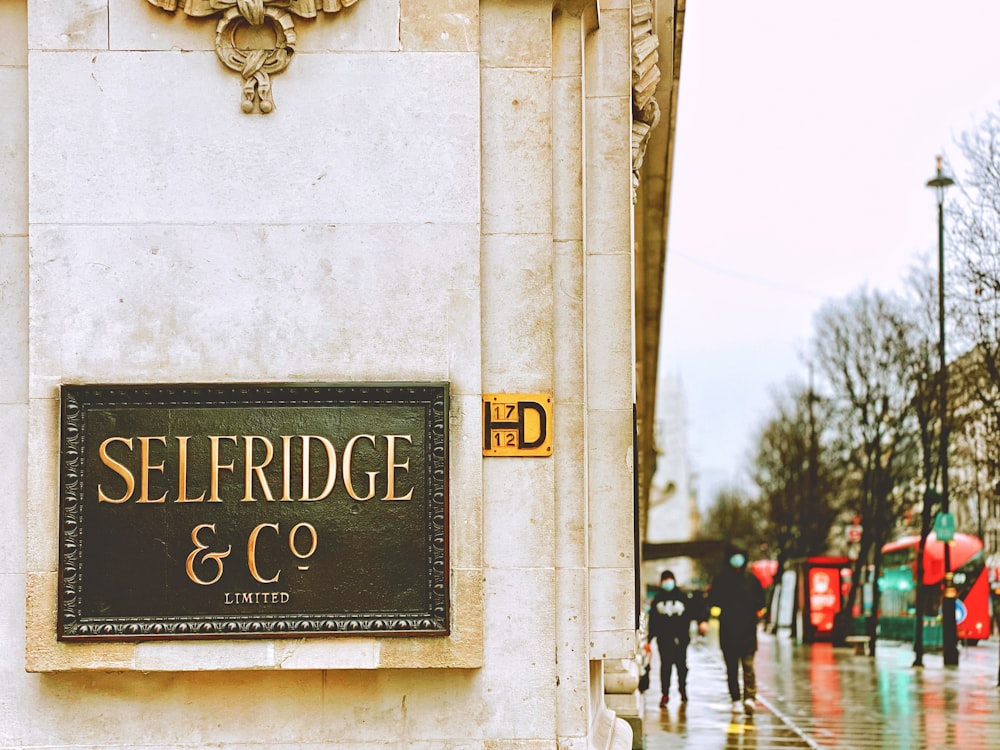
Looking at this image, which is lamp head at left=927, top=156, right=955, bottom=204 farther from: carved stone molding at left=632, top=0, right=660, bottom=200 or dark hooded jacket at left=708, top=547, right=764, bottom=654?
carved stone molding at left=632, top=0, right=660, bottom=200

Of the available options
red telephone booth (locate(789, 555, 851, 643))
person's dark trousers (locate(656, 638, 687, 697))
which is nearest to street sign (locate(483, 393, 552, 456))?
person's dark trousers (locate(656, 638, 687, 697))

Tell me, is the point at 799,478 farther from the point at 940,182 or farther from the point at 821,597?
the point at 940,182

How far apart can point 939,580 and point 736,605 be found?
29.1m

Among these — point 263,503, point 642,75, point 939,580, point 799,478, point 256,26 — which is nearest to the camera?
point 263,503

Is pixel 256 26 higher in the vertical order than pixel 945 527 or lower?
higher

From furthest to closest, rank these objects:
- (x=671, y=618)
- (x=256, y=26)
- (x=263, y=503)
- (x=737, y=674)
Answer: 1. (x=671, y=618)
2. (x=737, y=674)
3. (x=256, y=26)
4. (x=263, y=503)

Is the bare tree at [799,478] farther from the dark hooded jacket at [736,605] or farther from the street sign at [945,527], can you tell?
the dark hooded jacket at [736,605]

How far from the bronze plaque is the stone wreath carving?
149cm

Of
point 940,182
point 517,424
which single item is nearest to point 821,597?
point 940,182

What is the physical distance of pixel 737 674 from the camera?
23.6 metres

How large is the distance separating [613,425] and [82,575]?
294cm

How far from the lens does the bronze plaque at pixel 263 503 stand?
7785 millimetres

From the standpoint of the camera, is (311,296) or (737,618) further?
(737,618)

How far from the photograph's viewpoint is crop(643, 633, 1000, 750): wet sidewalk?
738 inches
